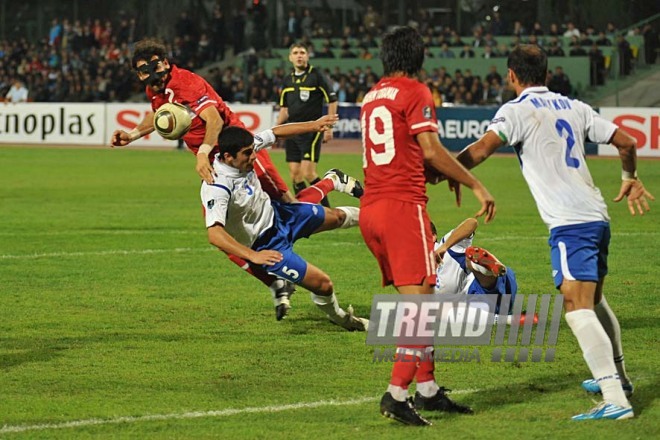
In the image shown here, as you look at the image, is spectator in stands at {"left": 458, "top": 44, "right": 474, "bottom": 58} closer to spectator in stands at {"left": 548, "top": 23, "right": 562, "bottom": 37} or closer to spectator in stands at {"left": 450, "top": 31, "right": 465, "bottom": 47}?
spectator in stands at {"left": 450, "top": 31, "right": 465, "bottom": 47}

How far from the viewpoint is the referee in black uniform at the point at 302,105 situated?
17.3 meters

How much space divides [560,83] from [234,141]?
26205 millimetres

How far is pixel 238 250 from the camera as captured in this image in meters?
8.01

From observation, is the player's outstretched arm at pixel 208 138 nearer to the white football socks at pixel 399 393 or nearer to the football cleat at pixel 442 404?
the football cleat at pixel 442 404

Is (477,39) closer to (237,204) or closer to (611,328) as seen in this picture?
(237,204)

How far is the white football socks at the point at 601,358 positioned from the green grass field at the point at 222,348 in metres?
0.16

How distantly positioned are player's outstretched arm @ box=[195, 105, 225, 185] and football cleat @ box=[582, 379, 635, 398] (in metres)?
3.35

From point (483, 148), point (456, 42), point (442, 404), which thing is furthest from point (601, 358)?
point (456, 42)

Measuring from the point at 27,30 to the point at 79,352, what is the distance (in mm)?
43210

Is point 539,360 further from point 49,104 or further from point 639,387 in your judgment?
point 49,104

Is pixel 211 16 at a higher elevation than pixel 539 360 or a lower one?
higher

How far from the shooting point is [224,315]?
9812 millimetres

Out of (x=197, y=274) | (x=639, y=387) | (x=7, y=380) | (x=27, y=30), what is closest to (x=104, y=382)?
(x=7, y=380)

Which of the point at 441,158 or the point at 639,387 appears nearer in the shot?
the point at 441,158
